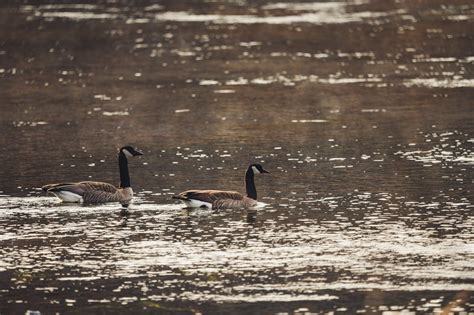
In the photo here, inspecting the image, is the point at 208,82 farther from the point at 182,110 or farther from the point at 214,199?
the point at 214,199

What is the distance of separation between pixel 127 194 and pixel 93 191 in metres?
0.64

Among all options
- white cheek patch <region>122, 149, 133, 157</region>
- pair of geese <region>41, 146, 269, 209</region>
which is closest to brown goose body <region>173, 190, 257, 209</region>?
pair of geese <region>41, 146, 269, 209</region>

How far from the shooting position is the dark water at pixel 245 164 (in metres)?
19.5

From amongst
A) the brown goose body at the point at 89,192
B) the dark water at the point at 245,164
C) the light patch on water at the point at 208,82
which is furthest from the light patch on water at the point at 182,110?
the brown goose body at the point at 89,192

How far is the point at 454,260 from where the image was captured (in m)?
20.9

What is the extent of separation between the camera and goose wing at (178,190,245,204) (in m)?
25.2

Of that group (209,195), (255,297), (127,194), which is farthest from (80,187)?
(255,297)

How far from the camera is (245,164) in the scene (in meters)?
31.1

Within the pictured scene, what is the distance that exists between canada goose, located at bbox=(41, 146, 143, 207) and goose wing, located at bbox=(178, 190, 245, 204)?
1380 mm

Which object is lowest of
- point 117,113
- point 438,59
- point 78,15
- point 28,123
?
point 438,59

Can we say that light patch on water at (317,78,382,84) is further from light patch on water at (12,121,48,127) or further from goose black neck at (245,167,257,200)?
goose black neck at (245,167,257,200)

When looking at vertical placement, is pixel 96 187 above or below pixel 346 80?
above

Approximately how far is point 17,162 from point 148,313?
14261 mm

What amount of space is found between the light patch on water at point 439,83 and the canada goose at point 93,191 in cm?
1962
